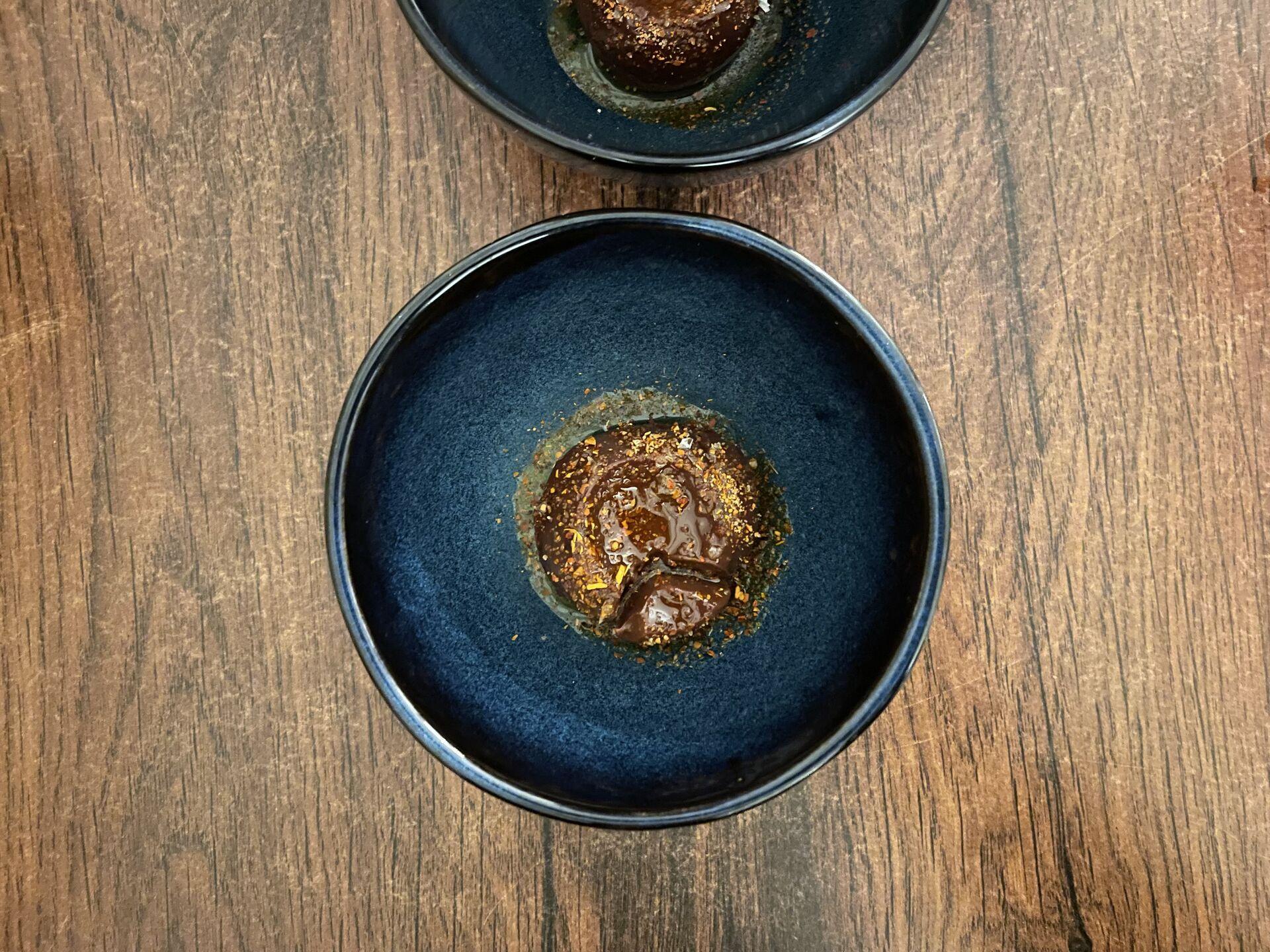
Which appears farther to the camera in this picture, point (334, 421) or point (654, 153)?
point (334, 421)

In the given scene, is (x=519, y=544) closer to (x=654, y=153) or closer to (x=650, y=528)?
(x=650, y=528)

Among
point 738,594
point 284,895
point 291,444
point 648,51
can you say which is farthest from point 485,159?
point 284,895

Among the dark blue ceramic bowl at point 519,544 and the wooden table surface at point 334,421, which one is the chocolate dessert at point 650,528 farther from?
the wooden table surface at point 334,421

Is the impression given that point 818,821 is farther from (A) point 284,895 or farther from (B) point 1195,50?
(B) point 1195,50

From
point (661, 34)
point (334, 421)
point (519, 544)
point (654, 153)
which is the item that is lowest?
point (519, 544)

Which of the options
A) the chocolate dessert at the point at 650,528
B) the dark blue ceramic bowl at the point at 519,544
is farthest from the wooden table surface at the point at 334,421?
the chocolate dessert at the point at 650,528

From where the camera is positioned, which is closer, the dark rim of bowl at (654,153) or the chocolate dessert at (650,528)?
the dark rim of bowl at (654,153)

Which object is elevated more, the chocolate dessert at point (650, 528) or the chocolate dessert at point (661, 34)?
the chocolate dessert at point (661, 34)

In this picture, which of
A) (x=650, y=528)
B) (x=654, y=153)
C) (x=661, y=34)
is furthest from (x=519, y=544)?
(x=661, y=34)
